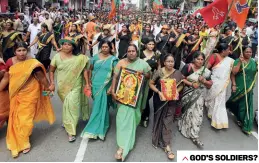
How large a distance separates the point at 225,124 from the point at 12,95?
3.14 meters

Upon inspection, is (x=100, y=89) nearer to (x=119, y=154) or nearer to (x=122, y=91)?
(x=122, y=91)

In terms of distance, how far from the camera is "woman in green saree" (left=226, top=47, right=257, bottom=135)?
13.7 feet

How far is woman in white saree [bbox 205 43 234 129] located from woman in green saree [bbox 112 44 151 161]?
3.97ft

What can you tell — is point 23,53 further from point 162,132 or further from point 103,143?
point 162,132

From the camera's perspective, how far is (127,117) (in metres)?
3.47

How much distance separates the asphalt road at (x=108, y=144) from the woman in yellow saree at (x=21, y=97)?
0.64 ft

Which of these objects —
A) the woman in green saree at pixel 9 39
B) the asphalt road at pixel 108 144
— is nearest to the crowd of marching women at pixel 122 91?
the asphalt road at pixel 108 144

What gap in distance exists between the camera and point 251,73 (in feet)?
13.8

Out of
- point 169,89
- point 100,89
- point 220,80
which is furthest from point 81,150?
point 220,80

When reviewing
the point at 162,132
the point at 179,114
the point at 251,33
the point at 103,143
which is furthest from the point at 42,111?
the point at 251,33

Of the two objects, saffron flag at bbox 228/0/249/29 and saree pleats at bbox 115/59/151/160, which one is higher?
saffron flag at bbox 228/0/249/29

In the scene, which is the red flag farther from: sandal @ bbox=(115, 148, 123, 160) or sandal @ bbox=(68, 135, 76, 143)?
sandal @ bbox=(68, 135, 76, 143)

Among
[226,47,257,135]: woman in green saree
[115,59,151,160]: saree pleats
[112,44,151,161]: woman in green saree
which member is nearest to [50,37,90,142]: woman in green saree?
[112,44,151,161]: woman in green saree

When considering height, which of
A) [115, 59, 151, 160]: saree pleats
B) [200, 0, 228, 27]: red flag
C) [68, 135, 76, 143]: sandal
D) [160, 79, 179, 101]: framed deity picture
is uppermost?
[200, 0, 228, 27]: red flag
